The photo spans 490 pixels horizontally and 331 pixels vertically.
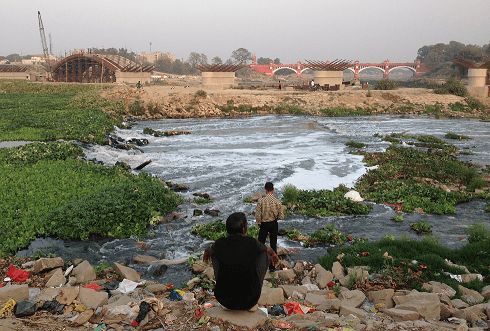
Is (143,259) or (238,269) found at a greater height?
(238,269)

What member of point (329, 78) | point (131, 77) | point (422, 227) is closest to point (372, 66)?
point (329, 78)

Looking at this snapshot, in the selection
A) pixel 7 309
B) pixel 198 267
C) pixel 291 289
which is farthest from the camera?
pixel 198 267

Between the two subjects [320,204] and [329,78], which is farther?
[329,78]

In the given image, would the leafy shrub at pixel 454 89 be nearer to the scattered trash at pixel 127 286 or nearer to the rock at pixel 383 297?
the rock at pixel 383 297

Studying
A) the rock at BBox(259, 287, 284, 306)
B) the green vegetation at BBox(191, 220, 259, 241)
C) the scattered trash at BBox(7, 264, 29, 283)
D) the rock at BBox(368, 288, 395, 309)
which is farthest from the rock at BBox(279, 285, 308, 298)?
the scattered trash at BBox(7, 264, 29, 283)

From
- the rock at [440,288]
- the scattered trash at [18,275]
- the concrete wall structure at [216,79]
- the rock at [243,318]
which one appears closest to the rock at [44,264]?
the scattered trash at [18,275]

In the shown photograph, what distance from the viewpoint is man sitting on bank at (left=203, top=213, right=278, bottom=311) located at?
594 cm

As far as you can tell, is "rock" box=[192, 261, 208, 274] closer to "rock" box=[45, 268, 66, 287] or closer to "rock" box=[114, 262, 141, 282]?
"rock" box=[114, 262, 141, 282]

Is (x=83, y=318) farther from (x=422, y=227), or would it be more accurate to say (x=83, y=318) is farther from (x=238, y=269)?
(x=422, y=227)

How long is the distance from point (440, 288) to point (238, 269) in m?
5.48

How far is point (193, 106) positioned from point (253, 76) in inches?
3277

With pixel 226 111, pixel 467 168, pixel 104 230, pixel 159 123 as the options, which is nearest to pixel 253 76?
pixel 226 111

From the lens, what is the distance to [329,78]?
71000mm

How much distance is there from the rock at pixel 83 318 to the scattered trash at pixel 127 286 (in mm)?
1381
